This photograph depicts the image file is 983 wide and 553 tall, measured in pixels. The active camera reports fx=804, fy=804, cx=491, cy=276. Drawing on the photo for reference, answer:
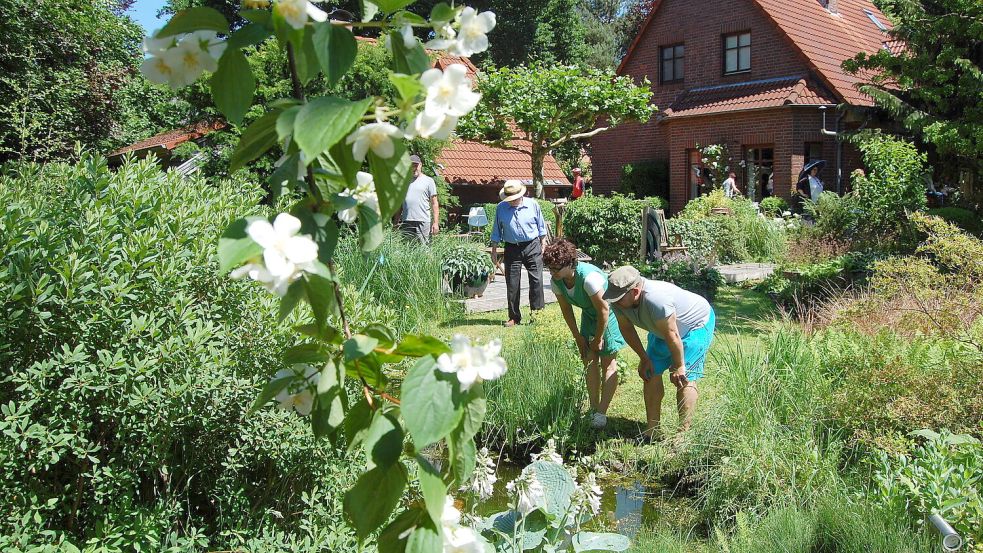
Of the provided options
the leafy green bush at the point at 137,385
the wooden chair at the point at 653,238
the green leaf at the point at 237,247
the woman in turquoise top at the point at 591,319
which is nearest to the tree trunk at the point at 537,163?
the wooden chair at the point at 653,238

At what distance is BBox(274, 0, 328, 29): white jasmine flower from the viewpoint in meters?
1.02

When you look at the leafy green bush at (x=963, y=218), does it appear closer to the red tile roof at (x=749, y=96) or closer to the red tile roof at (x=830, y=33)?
the red tile roof at (x=830, y=33)

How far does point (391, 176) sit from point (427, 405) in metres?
0.30

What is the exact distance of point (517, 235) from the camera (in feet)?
28.3

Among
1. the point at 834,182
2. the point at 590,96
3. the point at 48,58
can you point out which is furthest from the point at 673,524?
the point at 834,182

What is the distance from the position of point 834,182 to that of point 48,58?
18.1 m

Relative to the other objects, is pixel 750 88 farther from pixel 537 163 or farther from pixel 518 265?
pixel 518 265

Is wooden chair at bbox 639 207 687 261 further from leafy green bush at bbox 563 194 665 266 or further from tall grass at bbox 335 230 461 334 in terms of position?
tall grass at bbox 335 230 461 334

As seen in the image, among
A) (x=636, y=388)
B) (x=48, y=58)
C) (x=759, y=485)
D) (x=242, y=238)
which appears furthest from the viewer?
(x=48, y=58)

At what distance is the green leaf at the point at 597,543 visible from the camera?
236 centimetres

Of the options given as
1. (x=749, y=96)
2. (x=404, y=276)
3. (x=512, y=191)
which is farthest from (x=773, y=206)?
(x=404, y=276)

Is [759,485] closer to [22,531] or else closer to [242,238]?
[22,531]

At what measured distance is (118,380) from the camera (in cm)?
241

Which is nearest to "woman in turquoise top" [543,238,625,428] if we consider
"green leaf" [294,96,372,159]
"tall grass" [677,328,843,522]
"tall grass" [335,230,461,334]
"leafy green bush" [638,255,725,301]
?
"tall grass" [677,328,843,522]
